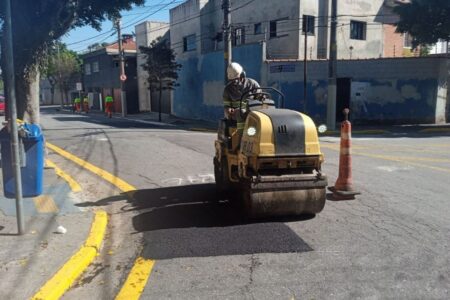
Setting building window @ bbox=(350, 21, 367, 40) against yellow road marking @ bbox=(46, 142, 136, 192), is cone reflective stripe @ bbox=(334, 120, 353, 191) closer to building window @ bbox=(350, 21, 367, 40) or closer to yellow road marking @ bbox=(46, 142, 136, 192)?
yellow road marking @ bbox=(46, 142, 136, 192)

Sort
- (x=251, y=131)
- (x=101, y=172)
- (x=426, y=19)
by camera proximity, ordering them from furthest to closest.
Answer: (x=426, y=19) → (x=101, y=172) → (x=251, y=131)

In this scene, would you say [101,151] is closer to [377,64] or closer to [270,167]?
[270,167]

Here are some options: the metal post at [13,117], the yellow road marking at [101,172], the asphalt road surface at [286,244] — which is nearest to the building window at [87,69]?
the yellow road marking at [101,172]

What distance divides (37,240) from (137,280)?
1.58 m

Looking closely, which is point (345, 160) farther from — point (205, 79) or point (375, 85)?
point (205, 79)

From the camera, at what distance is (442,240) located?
514cm

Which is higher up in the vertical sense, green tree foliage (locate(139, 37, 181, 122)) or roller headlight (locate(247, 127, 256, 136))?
green tree foliage (locate(139, 37, 181, 122))

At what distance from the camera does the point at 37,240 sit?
5.13 m

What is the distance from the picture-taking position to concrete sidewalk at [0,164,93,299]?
415 cm

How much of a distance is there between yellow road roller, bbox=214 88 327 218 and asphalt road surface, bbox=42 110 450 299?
0.95ft

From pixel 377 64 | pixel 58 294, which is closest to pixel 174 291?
pixel 58 294

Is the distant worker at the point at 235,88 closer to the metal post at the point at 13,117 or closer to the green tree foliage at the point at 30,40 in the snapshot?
the metal post at the point at 13,117

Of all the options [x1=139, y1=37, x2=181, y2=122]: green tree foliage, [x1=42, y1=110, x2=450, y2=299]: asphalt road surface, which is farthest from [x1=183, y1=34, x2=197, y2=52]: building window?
[x1=42, y1=110, x2=450, y2=299]: asphalt road surface

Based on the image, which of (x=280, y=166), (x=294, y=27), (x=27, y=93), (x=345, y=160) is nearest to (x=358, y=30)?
(x=294, y=27)
